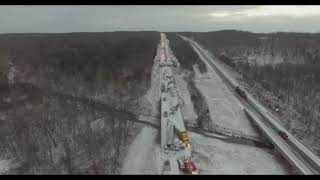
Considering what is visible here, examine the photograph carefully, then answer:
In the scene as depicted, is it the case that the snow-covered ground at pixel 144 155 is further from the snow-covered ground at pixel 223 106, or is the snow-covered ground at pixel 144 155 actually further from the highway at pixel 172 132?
the snow-covered ground at pixel 223 106

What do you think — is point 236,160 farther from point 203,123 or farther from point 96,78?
point 96,78

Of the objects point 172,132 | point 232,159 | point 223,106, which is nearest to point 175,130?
point 172,132

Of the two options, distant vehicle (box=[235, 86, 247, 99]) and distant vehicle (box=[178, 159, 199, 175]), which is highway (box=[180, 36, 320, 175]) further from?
distant vehicle (box=[178, 159, 199, 175])

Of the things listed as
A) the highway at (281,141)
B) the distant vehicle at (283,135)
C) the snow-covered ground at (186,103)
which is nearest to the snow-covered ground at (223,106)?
the highway at (281,141)

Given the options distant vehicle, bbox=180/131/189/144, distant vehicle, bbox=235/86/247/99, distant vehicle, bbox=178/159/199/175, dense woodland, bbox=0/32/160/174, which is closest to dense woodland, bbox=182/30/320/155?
distant vehicle, bbox=235/86/247/99

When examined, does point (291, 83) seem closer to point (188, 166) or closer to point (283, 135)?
point (283, 135)

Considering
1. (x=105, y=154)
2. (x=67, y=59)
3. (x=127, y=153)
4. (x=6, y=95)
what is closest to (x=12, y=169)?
(x=105, y=154)
